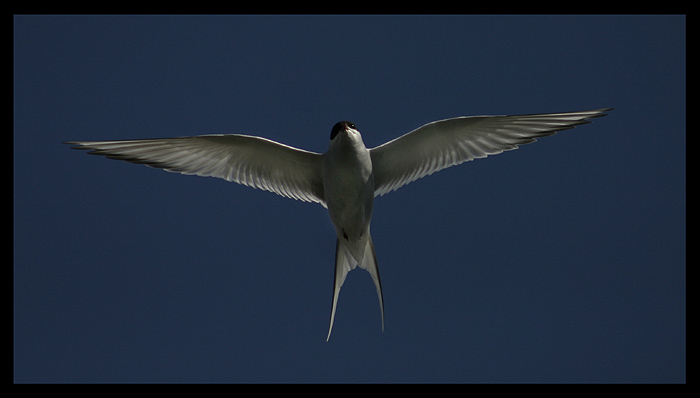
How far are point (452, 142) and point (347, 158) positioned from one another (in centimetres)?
127

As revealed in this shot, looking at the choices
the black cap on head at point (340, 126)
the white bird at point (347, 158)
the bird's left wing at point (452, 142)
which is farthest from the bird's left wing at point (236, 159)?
the bird's left wing at point (452, 142)

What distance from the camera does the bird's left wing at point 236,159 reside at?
17.9 ft

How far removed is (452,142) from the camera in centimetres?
575

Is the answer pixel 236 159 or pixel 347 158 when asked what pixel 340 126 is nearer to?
pixel 347 158

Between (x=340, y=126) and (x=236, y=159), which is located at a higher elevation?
(x=340, y=126)

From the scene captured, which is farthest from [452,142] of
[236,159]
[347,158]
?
[236,159]

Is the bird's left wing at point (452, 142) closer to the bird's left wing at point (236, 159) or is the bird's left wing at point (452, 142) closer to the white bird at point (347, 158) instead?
the white bird at point (347, 158)

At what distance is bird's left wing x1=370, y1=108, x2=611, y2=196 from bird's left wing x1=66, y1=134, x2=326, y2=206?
757 mm

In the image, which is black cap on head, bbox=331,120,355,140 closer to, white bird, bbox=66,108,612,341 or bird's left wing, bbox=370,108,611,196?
white bird, bbox=66,108,612,341

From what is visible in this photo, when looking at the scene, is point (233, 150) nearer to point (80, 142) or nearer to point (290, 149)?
point (290, 149)

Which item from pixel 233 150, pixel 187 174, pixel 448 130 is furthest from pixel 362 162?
pixel 187 174

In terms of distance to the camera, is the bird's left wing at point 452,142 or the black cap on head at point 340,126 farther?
the bird's left wing at point 452,142

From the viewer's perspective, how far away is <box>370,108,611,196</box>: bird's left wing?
5.42 m

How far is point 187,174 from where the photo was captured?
5.67m
